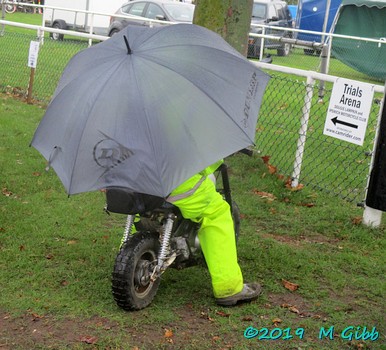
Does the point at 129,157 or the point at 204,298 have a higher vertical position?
the point at 129,157

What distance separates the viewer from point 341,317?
13.9 ft

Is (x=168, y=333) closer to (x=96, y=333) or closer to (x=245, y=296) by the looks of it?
(x=96, y=333)

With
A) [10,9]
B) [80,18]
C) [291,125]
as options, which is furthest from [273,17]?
[291,125]

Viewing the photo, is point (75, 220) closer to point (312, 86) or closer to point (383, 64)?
point (312, 86)

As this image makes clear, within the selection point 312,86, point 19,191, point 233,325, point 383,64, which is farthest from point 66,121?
point 383,64

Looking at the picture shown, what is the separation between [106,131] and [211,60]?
0.74m

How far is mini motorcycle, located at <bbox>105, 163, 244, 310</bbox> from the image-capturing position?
12.9 feet

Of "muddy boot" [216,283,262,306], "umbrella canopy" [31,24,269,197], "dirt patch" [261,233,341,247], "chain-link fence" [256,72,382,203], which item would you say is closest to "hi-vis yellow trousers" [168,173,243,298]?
"muddy boot" [216,283,262,306]

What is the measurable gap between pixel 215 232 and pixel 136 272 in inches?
20.6

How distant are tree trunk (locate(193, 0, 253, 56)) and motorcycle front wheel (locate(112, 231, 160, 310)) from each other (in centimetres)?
306

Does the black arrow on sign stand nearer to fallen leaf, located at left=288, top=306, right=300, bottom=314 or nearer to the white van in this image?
fallen leaf, located at left=288, top=306, right=300, bottom=314

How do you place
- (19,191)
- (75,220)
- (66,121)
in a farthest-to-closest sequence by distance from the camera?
(19,191) → (75,220) → (66,121)

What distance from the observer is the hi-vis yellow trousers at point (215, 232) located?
4.09 meters

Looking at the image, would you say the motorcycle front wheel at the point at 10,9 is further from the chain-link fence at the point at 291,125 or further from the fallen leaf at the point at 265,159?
the fallen leaf at the point at 265,159
